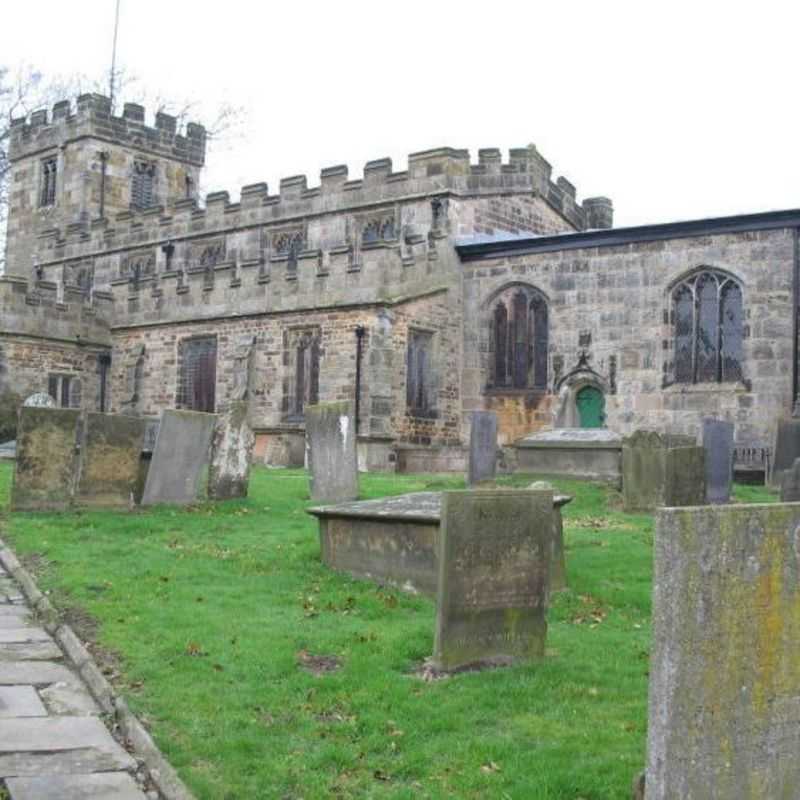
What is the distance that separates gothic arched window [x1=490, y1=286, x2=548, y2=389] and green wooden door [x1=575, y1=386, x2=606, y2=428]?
95 centimetres

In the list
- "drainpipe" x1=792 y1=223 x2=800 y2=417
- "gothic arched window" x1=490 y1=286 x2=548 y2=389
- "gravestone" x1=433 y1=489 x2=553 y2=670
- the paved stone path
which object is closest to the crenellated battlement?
"gothic arched window" x1=490 y1=286 x2=548 y2=389

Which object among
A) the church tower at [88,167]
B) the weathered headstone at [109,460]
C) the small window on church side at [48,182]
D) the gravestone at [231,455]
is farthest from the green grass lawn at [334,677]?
the small window on church side at [48,182]

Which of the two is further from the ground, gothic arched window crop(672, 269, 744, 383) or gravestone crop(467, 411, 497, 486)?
gothic arched window crop(672, 269, 744, 383)

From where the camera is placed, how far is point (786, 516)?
3.54m

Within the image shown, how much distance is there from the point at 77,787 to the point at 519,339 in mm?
20922

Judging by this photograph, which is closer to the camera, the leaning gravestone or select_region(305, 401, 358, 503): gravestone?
select_region(305, 401, 358, 503): gravestone

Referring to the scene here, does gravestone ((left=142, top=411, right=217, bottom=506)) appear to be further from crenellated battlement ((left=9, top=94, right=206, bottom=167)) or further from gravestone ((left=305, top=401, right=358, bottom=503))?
crenellated battlement ((left=9, top=94, right=206, bottom=167))

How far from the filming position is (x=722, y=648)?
11.4ft

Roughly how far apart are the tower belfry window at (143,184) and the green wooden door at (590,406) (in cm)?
2037

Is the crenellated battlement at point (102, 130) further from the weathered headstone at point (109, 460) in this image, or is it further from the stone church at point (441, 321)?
the weathered headstone at point (109, 460)

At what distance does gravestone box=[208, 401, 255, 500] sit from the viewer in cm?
1338

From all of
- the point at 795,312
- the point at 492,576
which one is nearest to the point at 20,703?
the point at 492,576

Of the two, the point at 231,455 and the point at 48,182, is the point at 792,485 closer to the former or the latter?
the point at 231,455

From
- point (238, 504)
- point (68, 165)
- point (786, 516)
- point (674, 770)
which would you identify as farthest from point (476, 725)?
point (68, 165)
